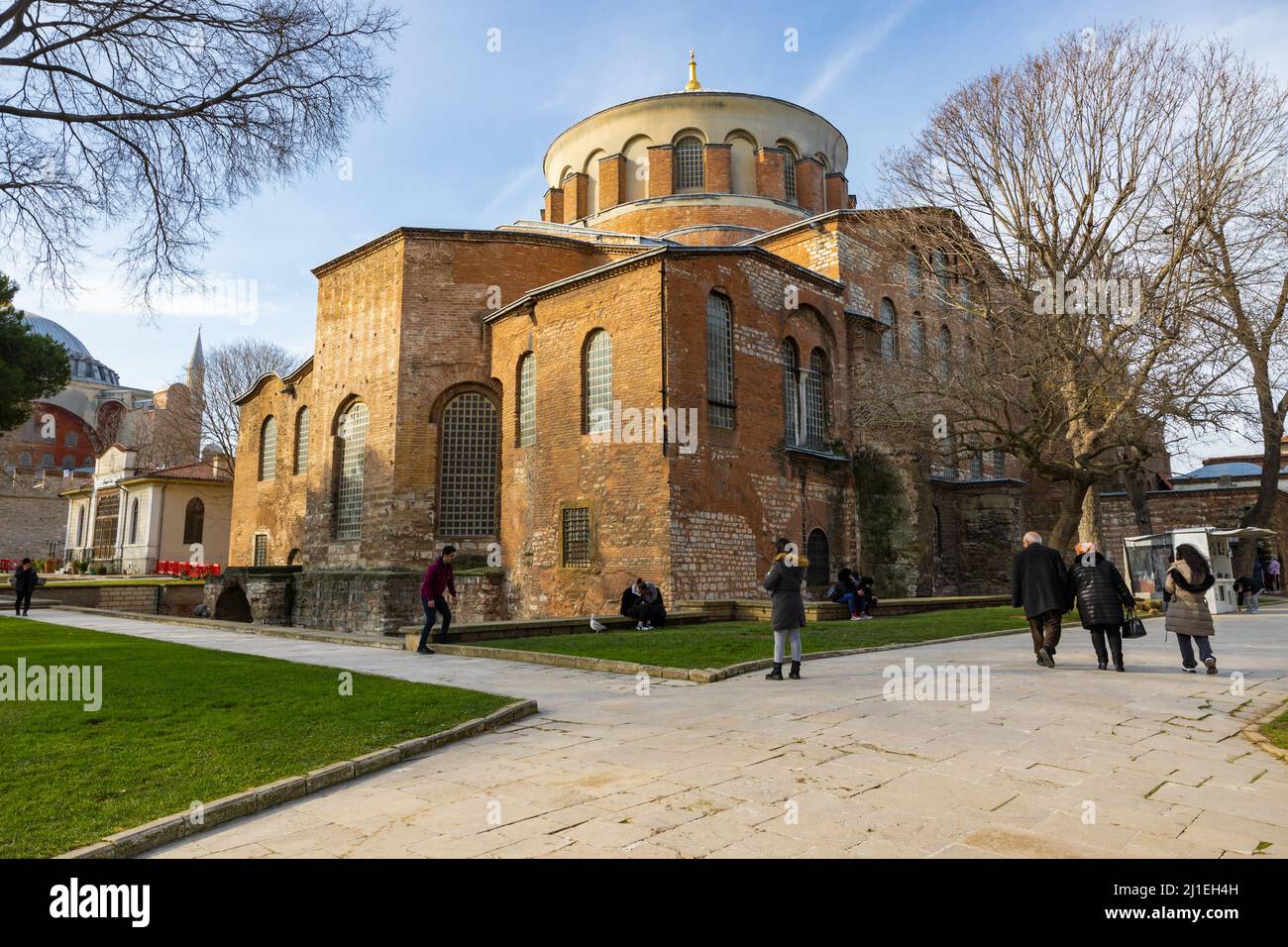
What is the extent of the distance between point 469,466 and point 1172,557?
1773 cm

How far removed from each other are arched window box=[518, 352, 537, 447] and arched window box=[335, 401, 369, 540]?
209 inches

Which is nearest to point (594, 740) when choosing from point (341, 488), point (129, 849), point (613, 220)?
point (129, 849)

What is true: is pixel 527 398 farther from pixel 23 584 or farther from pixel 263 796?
pixel 263 796

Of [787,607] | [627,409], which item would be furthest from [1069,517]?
[787,607]

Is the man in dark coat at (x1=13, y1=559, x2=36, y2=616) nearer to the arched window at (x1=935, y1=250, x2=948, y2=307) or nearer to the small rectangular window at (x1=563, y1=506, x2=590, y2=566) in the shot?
the small rectangular window at (x1=563, y1=506, x2=590, y2=566)

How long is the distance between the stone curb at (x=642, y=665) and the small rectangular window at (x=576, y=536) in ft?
21.1

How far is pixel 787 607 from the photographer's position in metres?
8.38

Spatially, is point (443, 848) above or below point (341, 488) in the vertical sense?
below

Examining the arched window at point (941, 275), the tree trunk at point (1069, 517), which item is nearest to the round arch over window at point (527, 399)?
the arched window at point (941, 275)

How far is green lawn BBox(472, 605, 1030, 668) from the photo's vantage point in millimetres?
9750

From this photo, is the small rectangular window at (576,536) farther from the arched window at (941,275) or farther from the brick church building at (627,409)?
the arched window at (941,275)

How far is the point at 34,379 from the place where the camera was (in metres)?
23.7
